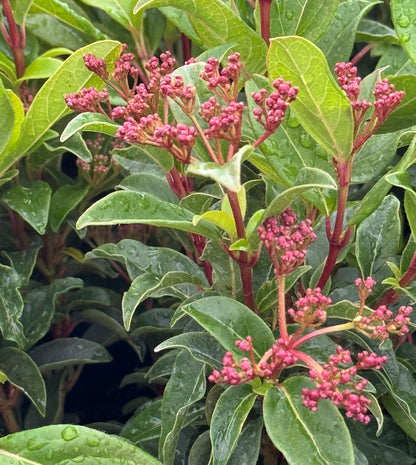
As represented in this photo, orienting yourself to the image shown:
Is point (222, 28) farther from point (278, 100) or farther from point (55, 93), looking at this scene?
point (278, 100)

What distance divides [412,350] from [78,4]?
4.02 ft

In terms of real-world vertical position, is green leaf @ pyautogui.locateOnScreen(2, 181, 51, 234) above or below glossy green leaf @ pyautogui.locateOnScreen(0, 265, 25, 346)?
above

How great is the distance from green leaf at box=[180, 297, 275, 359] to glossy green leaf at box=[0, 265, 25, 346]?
1.56 ft

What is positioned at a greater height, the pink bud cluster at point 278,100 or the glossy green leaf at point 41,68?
the pink bud cluster at point 278,100

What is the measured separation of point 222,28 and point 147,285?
0.53 meters

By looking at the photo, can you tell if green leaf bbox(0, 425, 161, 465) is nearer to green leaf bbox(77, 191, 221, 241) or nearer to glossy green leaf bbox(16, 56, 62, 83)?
green leaf bbox(77, 191, 221, 241)

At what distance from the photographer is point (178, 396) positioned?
121 cm

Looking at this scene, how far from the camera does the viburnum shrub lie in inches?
41.3

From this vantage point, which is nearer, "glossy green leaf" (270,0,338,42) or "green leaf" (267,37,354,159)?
"green leaf" (267,37,354,159)

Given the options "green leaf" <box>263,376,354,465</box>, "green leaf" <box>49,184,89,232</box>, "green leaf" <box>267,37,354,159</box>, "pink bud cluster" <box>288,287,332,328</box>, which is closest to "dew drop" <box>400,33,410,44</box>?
"green leaf" <box>267,37,354,159</box>

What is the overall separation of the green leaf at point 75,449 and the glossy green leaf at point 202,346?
7.1 inches

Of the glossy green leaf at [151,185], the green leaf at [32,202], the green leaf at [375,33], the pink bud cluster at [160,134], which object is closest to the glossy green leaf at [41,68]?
the green leaf at [32,202]

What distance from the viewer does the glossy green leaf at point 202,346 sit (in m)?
1.17

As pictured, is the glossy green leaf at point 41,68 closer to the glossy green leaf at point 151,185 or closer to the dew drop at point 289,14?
the glossy green leaf at point 151,185
